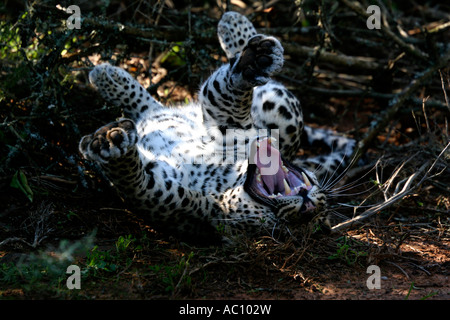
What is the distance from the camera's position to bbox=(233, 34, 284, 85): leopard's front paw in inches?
144

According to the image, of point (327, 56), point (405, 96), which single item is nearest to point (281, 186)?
point (405, 96)

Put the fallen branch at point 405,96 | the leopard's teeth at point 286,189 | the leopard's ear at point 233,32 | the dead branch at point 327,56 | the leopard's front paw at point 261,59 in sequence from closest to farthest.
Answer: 1. the leopard's front paw at point 261,59
2. the leopard's teeth at point 286,189
3. the leopard's ear at point 233,32
4. the fallen branch at point 405,96
5. the dead branch at point 327,56

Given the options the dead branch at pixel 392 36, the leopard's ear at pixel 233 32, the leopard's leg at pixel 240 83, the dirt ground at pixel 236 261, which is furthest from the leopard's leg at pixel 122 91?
the dead branch at pixel 392 36

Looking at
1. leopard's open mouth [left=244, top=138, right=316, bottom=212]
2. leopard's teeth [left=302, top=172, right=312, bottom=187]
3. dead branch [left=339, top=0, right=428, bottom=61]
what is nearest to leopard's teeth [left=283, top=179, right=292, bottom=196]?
leopard's open mouth [left=244, top=138, right=316, bottom=212]

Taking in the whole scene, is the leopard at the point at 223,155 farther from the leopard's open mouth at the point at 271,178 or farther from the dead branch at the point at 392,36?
the dead branch at the point at 392,36

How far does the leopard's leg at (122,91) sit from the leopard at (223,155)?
11mm

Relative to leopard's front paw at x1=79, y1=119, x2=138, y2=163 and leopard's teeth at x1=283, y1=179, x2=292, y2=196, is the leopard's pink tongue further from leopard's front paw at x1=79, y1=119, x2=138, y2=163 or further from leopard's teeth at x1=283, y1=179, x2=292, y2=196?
leopard's front paw at x1=79, y1=119, x2=138, y2=163

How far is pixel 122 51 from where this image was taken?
533cm

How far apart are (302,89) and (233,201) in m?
2.28

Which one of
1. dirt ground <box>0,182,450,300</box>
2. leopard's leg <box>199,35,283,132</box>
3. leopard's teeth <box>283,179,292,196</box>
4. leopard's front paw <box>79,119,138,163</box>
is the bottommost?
dirt ground <box>0,182,450,300</box>

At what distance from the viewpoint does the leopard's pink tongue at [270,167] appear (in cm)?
379

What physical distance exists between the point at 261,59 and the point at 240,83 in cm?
29

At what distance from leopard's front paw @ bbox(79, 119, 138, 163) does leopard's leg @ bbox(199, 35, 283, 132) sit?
104 centimetres

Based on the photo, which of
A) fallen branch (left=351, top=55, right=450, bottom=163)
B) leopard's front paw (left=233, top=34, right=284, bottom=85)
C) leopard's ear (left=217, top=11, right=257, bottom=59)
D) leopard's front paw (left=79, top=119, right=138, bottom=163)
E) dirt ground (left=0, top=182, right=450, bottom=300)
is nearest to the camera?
dirt ground (left=0, top=182, right=450, bottom=300)
